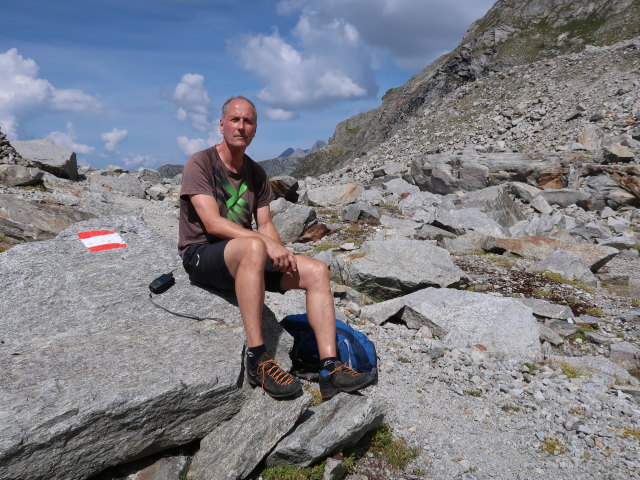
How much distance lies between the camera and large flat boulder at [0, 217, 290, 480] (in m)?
4.09

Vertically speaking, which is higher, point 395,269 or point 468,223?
point 395,269

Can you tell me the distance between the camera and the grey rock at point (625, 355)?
8.91 m

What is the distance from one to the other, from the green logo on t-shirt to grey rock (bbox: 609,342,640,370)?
7779 millimetres

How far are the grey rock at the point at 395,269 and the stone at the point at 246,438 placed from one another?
635cm

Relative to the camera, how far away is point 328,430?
4.86 metres

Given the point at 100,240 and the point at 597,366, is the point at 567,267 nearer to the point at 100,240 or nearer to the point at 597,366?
the point at 597,366

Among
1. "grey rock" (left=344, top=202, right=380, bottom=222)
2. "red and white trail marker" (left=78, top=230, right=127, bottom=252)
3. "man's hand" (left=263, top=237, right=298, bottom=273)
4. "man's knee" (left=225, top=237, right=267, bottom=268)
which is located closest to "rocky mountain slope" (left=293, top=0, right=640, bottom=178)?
"grey rock" (left=344, top=202, right=380, bottom=222)

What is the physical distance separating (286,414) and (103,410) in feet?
5.77

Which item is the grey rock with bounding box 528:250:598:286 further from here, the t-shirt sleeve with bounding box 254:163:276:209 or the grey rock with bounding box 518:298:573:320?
the t-shirt sleeve with bounding box 254:163:276:209

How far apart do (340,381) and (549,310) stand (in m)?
7.62

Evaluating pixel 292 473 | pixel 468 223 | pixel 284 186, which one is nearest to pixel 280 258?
pixel 292 473

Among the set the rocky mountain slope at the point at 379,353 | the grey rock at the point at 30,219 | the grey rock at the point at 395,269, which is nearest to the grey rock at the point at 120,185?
the grey rock at the point at 30,219

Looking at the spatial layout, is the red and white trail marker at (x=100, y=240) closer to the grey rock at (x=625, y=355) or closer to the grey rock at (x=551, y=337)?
the grey rock at (x=551, y=337)

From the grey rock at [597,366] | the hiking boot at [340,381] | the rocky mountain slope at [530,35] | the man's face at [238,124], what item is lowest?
the grey rock at [597,366]
